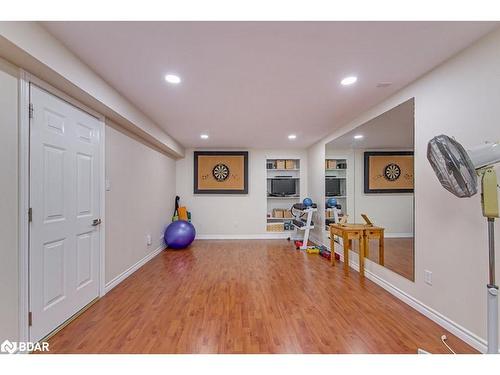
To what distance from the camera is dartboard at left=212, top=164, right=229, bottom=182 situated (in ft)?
19.9

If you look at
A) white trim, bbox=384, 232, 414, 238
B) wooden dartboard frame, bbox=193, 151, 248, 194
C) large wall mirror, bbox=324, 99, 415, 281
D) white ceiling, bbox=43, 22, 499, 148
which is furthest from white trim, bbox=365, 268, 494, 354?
wooden dartboard frame, bbox=193, 151, 248, 194

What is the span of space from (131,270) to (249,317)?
2.20 meters

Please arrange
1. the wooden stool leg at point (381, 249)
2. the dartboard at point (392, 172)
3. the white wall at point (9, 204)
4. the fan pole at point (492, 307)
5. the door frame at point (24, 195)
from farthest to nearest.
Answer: the wooden stool leg at point (381, 249), the dartboard at point (392, 172), the door frame at point (24, 195), the white wall at point (9, 204), the fan pole at point (492, 307)

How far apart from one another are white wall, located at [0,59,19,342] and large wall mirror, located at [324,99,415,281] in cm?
358

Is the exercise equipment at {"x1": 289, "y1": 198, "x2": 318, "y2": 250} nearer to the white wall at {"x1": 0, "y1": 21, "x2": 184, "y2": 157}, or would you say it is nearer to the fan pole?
the fan pole

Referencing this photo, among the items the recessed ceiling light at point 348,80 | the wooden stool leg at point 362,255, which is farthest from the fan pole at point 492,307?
the wooden stool leg at point 362,255

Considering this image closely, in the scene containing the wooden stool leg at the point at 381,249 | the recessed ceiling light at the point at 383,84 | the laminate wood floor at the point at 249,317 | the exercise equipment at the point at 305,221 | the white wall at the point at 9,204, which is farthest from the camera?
the exercise equipment at the point at 305,221

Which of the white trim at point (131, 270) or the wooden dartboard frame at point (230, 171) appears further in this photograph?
the wooden dartboard frame at point (230, 171)

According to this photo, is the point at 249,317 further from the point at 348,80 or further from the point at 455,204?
the point at 348,80

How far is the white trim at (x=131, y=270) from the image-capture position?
289 cm

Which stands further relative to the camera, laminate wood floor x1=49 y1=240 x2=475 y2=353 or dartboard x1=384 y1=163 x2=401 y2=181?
dartboard x1=384 y1=163 x2=401 y2=181

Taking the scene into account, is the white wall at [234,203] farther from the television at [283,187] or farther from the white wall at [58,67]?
the white wall at [58,67]

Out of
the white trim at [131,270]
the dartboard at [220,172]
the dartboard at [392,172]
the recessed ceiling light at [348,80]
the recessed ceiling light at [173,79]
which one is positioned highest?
the recessed ceiling light at [348,80]

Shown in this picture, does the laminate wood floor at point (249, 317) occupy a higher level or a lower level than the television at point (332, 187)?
lower
